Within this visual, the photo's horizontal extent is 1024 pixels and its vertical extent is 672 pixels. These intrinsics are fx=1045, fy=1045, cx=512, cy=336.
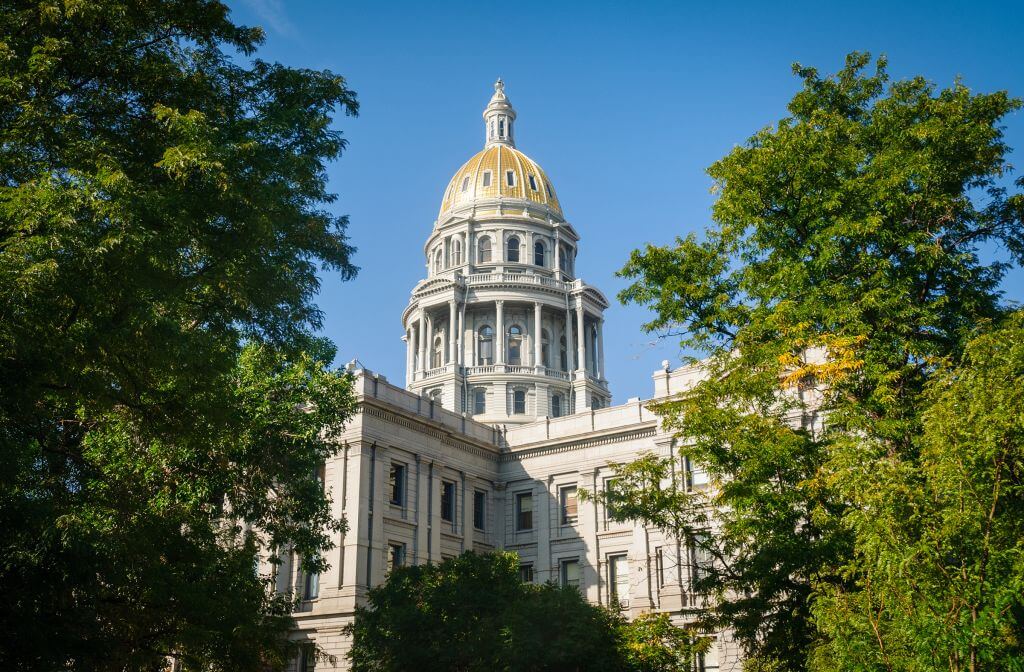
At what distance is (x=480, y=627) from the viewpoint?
3027 centimetres

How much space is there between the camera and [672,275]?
24.9 meters

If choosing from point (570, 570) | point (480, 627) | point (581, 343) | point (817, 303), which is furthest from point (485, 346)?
point (817, 303)

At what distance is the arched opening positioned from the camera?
7869cm

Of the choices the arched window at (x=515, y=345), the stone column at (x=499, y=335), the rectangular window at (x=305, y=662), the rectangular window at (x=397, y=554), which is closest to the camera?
the rectangular window at (x=305, y=662)

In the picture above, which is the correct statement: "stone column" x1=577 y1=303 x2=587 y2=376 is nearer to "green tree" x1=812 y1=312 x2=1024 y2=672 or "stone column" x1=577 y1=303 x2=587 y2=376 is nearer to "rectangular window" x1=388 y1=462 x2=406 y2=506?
"rectangular window" x1=388 y1=462 x2=406 y2=506

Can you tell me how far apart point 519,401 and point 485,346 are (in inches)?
198

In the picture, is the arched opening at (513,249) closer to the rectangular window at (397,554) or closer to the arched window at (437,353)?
the arched window at (437,353)

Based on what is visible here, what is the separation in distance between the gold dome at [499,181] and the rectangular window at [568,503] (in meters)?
33.2

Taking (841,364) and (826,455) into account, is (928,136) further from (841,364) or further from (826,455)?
(826,455)

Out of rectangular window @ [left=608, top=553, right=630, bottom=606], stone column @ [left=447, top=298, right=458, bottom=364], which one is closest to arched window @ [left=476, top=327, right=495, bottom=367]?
stone column @ [left=447, top=298, right=458, bottom=364]

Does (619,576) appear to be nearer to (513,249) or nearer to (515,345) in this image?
(515,345)

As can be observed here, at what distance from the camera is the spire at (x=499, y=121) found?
91.1 meters

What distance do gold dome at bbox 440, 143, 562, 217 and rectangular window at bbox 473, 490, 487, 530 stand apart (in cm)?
3275

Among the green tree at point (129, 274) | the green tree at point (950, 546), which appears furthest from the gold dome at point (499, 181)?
the green tree at point (950, 546)
